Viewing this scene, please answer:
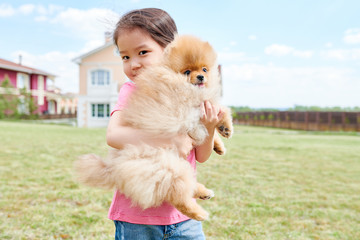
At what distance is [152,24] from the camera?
182 cm

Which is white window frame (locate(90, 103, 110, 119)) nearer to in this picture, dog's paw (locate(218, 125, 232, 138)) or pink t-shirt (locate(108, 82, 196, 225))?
pink t-shirt (locate(108, 82, 196, 225))

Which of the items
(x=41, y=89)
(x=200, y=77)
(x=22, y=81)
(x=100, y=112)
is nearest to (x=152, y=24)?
(x=200, y=77)

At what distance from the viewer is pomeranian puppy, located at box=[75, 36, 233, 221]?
4.81ft

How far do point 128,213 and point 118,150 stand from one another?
1.40ft

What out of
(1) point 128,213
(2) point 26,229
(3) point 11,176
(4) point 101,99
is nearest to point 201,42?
(1) point 128,213

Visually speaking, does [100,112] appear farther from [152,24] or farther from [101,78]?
[152,24]

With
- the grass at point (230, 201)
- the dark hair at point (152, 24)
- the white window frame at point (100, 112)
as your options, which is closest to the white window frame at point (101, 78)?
the white window frame at point (100, 112)

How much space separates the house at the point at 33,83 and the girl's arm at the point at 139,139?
1373 inches

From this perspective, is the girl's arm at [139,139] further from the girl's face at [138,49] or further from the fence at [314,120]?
the fence at [314,120]

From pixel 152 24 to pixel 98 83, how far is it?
78.7ft

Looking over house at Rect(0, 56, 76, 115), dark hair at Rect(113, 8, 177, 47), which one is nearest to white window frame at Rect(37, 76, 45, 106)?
house at Rect(0, 56, 76, 115)

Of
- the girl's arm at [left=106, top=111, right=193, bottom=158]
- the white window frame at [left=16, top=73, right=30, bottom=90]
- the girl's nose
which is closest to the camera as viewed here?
the girl's arm at [left=106, top=111, right=193, bottom=158]

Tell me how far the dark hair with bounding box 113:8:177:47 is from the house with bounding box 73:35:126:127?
892 inches

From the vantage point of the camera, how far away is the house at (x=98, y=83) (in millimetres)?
24281
